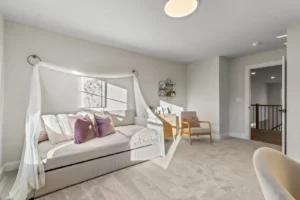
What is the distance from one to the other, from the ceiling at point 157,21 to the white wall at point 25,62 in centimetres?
18

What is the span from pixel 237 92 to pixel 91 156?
437 cm

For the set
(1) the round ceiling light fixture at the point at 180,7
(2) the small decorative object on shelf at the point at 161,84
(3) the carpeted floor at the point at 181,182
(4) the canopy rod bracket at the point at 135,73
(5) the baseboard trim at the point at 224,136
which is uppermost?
(1) the round ceiling light fixture at the point at 180,7

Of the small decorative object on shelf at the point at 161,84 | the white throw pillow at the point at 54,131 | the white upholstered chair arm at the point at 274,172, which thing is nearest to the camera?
the white upholstered chair arm at the point at 274,172

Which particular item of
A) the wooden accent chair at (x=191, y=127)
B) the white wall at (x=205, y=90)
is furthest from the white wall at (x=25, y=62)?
the white wall at (x=205, y=90)

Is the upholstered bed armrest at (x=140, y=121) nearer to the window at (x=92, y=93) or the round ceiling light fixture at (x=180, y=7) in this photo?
the window at (x=92, y=93)

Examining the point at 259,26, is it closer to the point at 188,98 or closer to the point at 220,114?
the point at 220,114

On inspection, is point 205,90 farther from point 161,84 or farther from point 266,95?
point 266,95

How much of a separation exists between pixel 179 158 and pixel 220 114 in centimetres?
224

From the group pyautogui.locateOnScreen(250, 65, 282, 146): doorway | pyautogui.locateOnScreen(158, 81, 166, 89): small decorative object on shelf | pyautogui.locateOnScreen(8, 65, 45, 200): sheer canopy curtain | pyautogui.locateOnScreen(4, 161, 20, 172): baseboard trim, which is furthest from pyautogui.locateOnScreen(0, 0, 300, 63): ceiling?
pyautogui.locateOnScreen(250, 65, 282, 146): doorway

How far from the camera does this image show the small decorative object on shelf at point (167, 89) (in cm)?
468

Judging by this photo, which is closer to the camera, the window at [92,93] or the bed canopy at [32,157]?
the bed canopy at [32,157]

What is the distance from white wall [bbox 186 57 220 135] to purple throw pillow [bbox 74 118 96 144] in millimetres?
3525

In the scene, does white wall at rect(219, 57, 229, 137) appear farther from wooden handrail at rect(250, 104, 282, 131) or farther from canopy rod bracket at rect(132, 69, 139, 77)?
wooden handrail at rect(250, 104, 282, 131)

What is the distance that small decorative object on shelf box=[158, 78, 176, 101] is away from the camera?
468 centimetres
